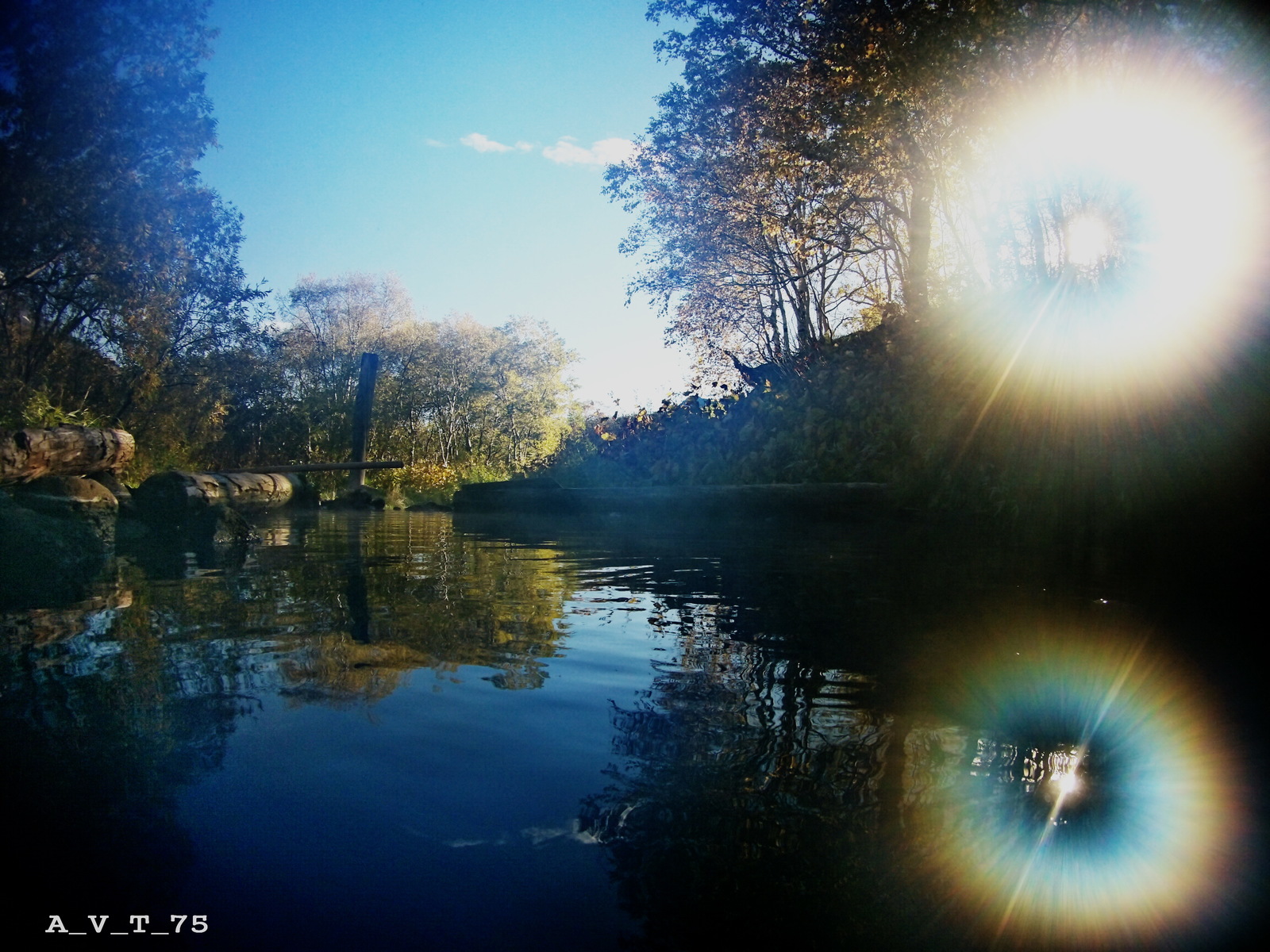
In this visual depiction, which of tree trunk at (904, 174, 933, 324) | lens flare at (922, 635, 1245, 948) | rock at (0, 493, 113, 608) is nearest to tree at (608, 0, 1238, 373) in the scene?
tree trunk at (904, 174, 933, 324)

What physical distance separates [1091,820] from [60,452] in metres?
13.4

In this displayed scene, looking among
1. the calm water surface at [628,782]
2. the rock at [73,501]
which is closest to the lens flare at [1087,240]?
the calm water surface at [628,782]

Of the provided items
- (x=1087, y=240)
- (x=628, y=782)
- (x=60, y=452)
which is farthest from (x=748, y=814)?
(x=60, y=452)

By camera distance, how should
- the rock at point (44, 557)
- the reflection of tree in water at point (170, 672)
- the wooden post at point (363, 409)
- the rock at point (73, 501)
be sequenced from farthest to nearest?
the wooden post at point (363, 409), the rock at point (73, 501), the rock at point (44, 557), the reflection of tree in water at point (170, 672)

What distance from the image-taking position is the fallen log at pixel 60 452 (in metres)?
10.1

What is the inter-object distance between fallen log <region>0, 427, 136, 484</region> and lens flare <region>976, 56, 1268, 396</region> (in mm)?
12185

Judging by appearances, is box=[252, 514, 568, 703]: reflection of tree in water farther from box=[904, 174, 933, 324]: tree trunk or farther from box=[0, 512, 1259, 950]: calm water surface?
box=[904, 174, 933, 324]: tree trunk

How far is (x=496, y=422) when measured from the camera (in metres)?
48.4

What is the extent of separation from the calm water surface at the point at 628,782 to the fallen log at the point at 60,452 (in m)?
8.91

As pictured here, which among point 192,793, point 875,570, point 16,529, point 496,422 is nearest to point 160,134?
point 16,529

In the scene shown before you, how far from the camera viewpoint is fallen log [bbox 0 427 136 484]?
1013cm

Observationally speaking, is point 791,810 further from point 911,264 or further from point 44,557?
point 911,264

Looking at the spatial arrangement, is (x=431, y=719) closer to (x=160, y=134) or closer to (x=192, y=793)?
(x=192, y=793)

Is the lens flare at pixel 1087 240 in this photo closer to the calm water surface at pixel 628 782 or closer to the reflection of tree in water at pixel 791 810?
the calm water surface at pixel 628 782
